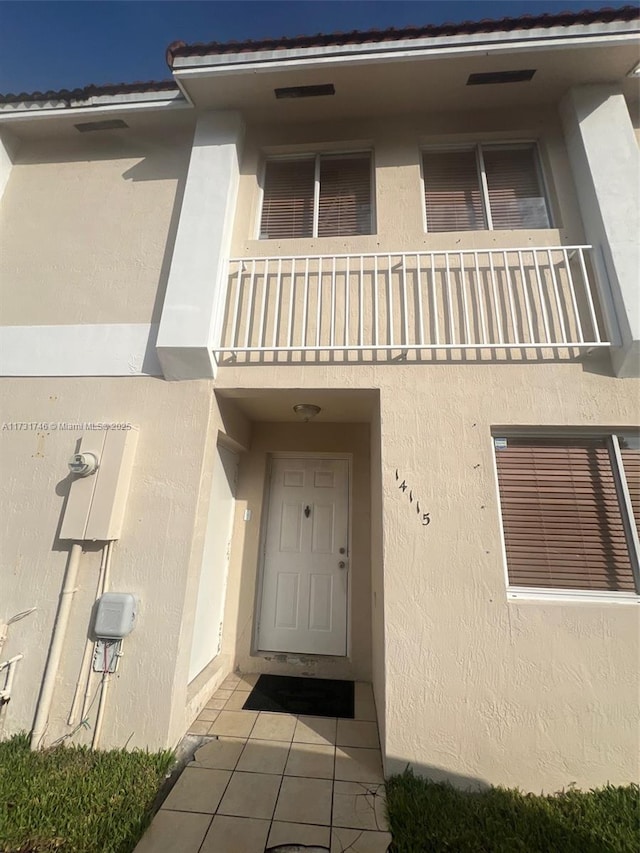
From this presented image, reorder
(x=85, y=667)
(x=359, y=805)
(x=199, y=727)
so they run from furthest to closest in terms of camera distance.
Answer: (x=199, y=727), (x=85, y=667), (x=359, y=805)

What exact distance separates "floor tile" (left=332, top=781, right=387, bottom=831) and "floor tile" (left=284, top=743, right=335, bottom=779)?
13cm

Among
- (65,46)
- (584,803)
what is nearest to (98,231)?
(65,46)

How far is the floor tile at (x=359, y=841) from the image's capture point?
1867 millimetres

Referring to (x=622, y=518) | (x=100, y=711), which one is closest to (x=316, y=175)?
(x=622, y=518)

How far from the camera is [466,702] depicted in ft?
7.83

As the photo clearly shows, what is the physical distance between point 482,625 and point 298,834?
1656 millimetres

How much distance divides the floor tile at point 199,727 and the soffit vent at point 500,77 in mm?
6605

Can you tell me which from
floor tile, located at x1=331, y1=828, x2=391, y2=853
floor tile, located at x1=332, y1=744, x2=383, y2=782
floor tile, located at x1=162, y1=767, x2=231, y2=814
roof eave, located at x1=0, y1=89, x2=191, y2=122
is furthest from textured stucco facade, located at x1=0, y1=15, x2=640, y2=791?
floor tile, located at x1=331, y1=828, x2=391, y2=853

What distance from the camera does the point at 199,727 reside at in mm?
2814

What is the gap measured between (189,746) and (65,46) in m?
7.25

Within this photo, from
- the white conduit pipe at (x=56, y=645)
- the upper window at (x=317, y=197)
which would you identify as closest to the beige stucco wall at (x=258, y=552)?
the white conduit pipe at (x=56, y=645)

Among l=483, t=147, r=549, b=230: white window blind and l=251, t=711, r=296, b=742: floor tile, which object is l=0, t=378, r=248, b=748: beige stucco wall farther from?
l=483, t=147, r=549, b=230: white window blind

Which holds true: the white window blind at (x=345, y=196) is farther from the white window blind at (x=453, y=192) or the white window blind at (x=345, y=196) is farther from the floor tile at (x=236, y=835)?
the floor tile at (x=236, y=835)

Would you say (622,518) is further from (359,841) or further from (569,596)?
(359,841)
